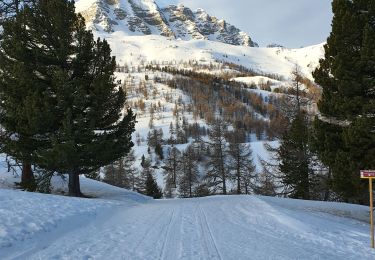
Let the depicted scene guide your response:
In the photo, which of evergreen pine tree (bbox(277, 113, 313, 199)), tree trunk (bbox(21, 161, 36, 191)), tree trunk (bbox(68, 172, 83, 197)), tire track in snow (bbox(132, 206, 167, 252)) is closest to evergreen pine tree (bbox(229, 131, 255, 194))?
evergreen pine tree (bbox(277, 113, 313, 199))

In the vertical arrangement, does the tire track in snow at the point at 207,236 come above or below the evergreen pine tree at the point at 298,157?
below

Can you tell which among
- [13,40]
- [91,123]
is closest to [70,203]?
[91,123]

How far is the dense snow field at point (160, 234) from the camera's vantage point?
8617mm

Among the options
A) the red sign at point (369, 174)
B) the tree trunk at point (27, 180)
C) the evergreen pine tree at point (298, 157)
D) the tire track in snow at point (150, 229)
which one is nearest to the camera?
the tire track in snow at point (150, 229)

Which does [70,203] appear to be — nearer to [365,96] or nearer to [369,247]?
[369,247]

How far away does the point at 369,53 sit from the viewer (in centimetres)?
1608

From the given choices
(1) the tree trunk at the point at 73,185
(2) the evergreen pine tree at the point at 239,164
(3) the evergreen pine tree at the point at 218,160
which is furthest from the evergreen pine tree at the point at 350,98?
(3) the evergreen pine tree at the point at 218,160

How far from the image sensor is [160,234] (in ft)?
34.6

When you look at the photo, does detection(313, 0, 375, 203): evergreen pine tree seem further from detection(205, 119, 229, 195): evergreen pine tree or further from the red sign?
detection(205, 119, 229, 195): evergreen pine tree

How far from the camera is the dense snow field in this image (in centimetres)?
862

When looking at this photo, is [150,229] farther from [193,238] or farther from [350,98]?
[350,98]

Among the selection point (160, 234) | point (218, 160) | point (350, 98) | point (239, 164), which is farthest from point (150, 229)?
point (239, 164)

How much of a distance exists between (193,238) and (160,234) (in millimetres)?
947

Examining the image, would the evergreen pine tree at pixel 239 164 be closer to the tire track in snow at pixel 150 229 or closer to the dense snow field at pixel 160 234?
the dense snow field at pixel 160 234
